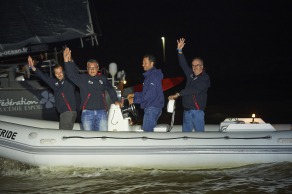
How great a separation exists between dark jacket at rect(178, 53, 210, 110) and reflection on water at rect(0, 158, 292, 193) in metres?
0.97

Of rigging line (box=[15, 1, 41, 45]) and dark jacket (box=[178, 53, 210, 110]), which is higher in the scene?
rigging line (box=[15, 1, 41, 45])

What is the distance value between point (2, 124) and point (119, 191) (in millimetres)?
2272

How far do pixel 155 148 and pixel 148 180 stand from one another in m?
0.48

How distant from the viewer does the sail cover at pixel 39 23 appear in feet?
32.0

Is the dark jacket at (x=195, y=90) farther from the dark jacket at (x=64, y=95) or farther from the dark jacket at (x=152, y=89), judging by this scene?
the dark jacket at (x=64, y=95)

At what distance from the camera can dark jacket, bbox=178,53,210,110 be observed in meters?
6.06

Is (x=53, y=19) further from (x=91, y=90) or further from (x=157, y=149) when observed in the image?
(x=157, y=149)

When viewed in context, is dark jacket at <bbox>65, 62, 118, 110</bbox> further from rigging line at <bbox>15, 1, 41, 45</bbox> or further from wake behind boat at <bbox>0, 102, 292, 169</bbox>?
rigging line at <bbox>15, 1, 41, 45</bbox>

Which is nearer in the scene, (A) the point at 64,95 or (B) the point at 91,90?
(B) the point at 91,90

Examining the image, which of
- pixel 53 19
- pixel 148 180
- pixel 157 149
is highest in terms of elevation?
pixel 53 19

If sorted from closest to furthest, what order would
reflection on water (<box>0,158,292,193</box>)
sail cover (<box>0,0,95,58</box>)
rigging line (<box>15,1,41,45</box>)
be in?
reflection on water (<box>0,158,292,193</box>) → sail cover (<box>0,0,95,58</box>) → rigging line (<box>15,1,41,45</box>)

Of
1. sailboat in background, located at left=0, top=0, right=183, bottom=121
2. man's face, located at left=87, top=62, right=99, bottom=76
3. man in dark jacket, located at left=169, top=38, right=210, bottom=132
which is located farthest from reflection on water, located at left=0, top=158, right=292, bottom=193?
sailboat in background, located at left=0, top=0, right=183, bottom=121

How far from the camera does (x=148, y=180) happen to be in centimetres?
594

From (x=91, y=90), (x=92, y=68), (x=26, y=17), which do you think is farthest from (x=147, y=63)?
(x=26, y=17)
